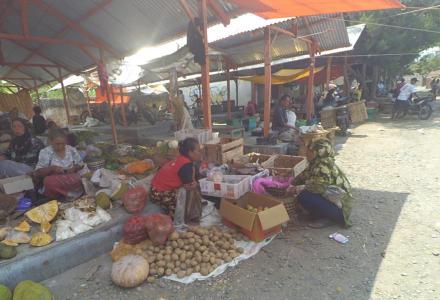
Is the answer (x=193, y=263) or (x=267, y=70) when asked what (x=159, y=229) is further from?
(x=267, y=70)

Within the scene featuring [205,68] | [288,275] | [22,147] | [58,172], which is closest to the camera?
[288,275]

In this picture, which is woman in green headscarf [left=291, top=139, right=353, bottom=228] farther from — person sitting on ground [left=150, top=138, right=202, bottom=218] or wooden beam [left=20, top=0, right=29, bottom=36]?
wooden beam [left=20, top=0, right=29, bottom=36]

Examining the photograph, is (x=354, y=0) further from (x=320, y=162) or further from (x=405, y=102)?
(x=405, y=102)

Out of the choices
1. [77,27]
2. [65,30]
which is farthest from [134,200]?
[65,30]

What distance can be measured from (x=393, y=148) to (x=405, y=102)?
6030mm

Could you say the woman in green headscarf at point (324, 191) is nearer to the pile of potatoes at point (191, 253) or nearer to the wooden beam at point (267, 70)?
the pile of potatoes at point (191, 253)

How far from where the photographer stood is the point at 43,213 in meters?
3.60

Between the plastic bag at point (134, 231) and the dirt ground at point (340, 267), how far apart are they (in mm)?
331

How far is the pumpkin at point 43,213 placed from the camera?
3.53 metres

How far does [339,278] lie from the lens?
284cm

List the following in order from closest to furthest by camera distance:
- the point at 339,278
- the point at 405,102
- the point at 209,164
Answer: the point at 339,278
the point at 209,164
the point at 405,102

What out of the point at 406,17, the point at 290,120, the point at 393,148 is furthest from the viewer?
the point at 406,17

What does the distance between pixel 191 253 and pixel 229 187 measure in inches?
46.0

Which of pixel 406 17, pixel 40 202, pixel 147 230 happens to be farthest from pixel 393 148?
pixel 406 17
